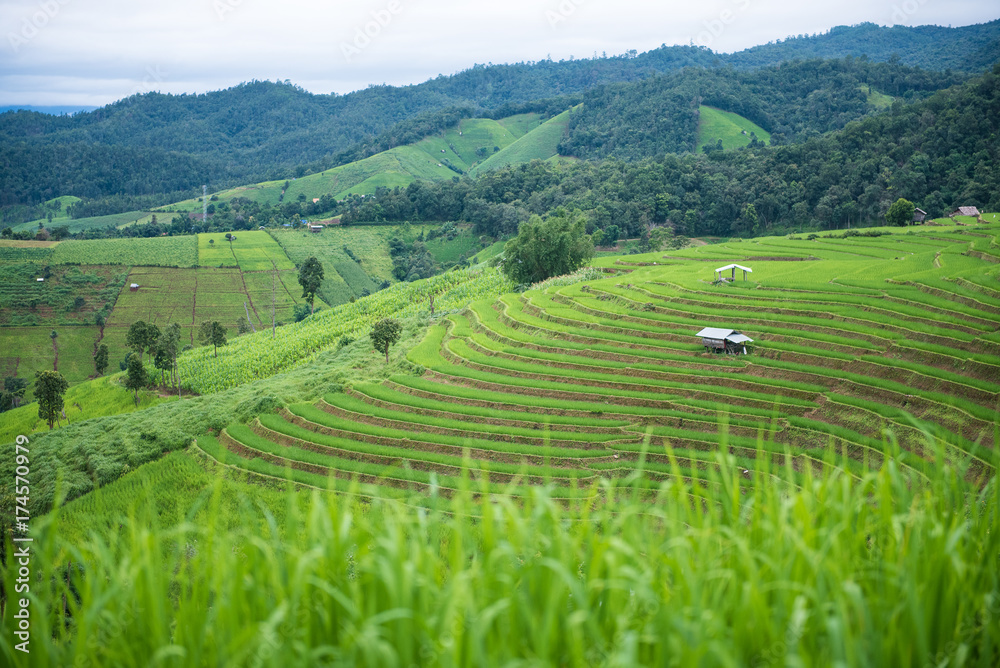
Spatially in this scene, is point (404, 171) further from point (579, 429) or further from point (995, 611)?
point (995, 611)

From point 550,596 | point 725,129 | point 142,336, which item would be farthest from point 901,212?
point 725,129

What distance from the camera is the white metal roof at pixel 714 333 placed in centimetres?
2812

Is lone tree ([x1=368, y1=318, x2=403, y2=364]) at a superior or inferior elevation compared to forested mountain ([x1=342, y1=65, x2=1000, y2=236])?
inferior

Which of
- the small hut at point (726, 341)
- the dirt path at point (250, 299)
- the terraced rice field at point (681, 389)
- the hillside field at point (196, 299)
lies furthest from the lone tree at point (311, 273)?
the small hut at point (726, 341)

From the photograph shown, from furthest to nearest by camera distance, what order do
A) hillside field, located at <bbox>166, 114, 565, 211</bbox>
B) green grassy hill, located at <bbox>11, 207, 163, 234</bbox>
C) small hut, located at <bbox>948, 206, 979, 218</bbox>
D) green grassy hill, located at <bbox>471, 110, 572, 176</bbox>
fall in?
green grassy hill, located at <bbox>471, 110, 572, 176</bbox> < hillside field, located at <bbox>166, 114, 565, 211</bbox> < green grassy hill, located at <bbox>11, 207, 163, 234</bbox> < small hut, located at <bbox>948, 206, 979, 218</bbox>

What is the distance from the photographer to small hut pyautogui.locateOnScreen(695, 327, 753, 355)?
2798cm

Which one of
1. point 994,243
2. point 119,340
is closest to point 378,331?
point 994,243

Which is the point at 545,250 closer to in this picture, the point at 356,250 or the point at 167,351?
the point at 167,351

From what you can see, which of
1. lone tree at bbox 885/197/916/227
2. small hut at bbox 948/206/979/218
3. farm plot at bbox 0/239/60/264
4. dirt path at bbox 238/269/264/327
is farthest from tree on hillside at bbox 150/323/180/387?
small hut at bbox 948/206/979/218

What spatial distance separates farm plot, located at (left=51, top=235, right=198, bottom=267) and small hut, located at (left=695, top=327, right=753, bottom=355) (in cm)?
7930

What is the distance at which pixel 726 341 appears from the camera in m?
28.2

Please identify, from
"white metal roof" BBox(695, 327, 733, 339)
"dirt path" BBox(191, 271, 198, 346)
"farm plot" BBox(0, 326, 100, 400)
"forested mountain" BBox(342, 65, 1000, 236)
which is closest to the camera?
"white metal roof" BBox(695, 327, 733, 339)

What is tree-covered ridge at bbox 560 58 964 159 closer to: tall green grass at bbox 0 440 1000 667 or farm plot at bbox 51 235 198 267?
farm plot at bbox 51 235 198 267

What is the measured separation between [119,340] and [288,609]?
250 feet
